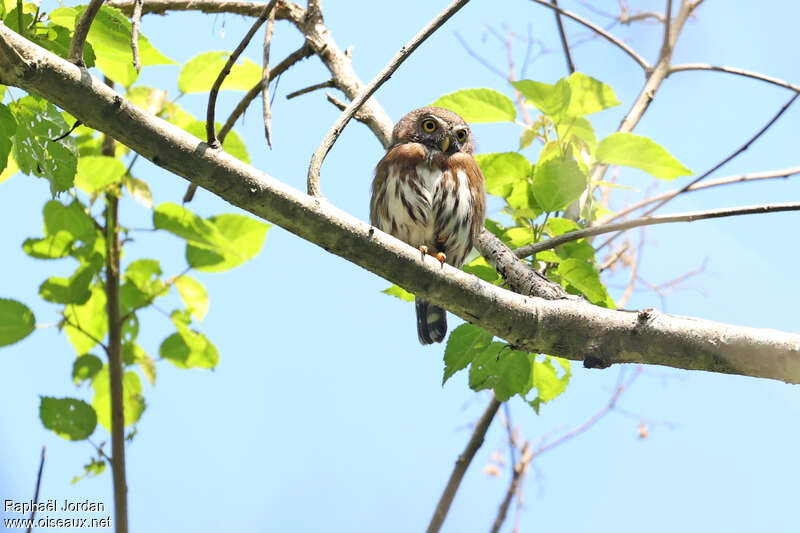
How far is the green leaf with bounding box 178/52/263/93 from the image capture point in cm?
336

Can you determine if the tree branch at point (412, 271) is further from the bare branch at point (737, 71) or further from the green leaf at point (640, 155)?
the bare branch at point (737, 71)

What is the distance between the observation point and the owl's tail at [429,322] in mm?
4641

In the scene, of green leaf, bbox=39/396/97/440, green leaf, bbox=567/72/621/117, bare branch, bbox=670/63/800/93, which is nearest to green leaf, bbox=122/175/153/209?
green leaf, bbox=39/396/97/440

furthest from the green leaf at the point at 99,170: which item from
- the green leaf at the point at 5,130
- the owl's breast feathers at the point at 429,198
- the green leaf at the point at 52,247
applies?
the owl's breast feathers at the point at 429,198

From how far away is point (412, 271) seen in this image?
2.49m

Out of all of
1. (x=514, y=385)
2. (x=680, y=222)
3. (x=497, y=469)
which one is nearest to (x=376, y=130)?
(x=514, y=385)

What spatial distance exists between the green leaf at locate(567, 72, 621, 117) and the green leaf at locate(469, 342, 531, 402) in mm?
981

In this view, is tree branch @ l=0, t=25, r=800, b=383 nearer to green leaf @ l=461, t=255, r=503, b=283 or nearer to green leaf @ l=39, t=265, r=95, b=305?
green leaf @ l=461, t=255, r=503, b=283

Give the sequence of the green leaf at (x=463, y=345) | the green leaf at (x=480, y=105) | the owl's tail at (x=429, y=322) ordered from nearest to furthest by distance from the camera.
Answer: the green leaf at (x=463, y=345) < the green leaf at (x=480, y=105) < the owl's tail at (x=429, y=322)

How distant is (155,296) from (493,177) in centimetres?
162

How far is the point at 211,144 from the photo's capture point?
221 cm

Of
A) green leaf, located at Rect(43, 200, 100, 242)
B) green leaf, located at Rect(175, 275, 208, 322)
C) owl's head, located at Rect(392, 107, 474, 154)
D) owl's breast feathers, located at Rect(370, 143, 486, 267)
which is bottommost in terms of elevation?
green leaf, located at Rect(175, 275, 208, 322)

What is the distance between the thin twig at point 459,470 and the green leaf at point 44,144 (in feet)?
5.60

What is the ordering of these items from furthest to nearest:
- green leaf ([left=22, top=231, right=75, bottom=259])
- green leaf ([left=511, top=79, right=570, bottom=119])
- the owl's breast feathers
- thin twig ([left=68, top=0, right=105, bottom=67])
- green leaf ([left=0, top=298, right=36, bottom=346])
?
the owl's breast feathers, green leaf ([left=22, top=231, right=75, bottom=259]), green leaf ([left=0, top=298, right=36, bottom=346]), green leaf ([left=511, top=79, right=570, bottom=119]), thin twig ([left=68, top=0, right=105, bottom=67])
